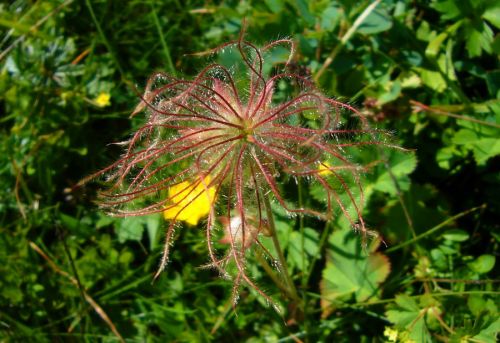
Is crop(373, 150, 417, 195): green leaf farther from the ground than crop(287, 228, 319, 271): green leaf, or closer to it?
farther from the ground

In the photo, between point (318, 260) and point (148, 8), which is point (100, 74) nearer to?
→ point (148, 8)

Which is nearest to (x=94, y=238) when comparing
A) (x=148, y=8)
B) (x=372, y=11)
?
(x=148, y=8)

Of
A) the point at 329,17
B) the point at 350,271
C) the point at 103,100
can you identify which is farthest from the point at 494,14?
the point at 103,100

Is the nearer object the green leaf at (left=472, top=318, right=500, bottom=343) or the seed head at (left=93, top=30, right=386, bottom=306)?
the seed head at (left=93, top=30, right=386, bottom=306)

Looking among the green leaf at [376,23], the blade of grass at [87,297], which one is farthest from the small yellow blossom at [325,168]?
the blade of grass at [87,297]

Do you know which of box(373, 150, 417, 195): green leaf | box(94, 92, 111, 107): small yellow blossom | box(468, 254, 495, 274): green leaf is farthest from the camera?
box(94, 92, 111, 107): small yellow blossom

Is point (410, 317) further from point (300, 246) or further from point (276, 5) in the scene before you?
point (276, 5)

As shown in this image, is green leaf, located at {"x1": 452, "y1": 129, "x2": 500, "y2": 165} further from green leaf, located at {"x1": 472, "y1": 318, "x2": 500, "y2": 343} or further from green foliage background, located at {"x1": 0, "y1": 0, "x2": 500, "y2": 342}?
green leaf, located at {"x1": 472, "y1": 318, "x2": 500, "y2": 343}

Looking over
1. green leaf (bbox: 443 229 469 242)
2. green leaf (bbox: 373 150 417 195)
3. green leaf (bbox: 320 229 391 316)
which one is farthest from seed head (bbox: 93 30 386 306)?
green leaf (bbox: 443 229 469 242)
